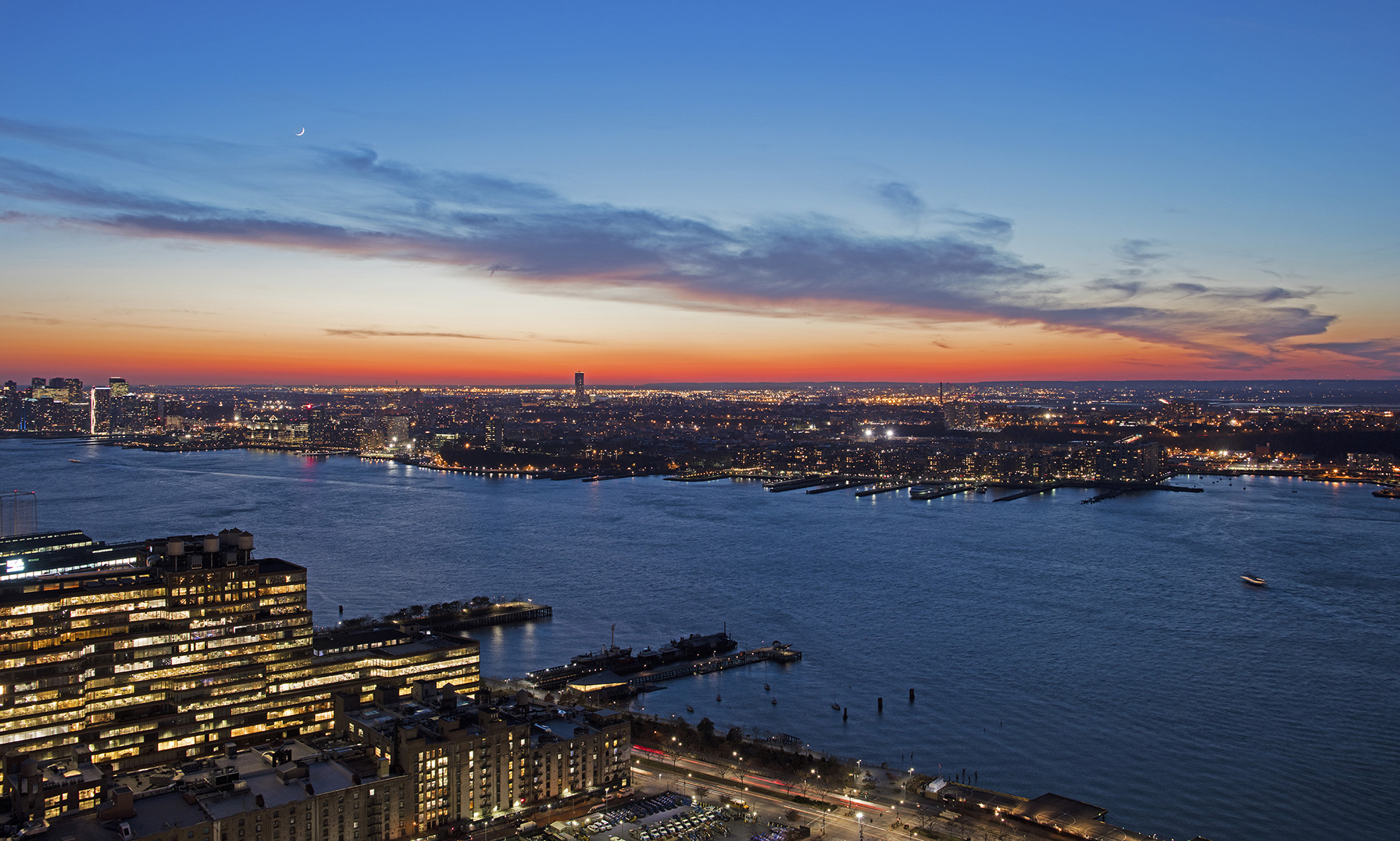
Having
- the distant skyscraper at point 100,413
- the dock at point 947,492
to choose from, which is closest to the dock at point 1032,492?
the dock at point 947,492

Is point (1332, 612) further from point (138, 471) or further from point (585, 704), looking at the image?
point (138, 471)

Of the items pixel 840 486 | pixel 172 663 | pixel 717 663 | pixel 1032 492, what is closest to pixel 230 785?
pixel 172 663

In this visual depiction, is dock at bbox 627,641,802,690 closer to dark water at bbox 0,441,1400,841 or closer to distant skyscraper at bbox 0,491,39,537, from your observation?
dark water at bbox 0,441,1400,841

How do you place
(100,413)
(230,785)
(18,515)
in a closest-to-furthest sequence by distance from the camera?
1. (230,785)
2. (18,515)
3. (100,413)

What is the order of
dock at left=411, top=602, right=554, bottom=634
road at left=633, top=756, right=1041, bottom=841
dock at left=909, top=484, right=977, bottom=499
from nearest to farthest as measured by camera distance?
road at left=633, top=756, right=1041, bottom=841, dock at left=411, top=602, right=554, bottom=634, dock at left=909, top=484, right=977, bottom=499

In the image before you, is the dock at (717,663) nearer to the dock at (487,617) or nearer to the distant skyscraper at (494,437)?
the dock at (487,617)

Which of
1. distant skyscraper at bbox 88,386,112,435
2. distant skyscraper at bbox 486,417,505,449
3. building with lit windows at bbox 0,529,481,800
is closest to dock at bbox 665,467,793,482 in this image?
distant skyscraper at bbox 486,417,505,449

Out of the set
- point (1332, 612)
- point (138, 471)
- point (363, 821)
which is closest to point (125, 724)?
point (363, 821)

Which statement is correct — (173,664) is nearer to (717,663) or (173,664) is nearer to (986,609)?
(717,663)
